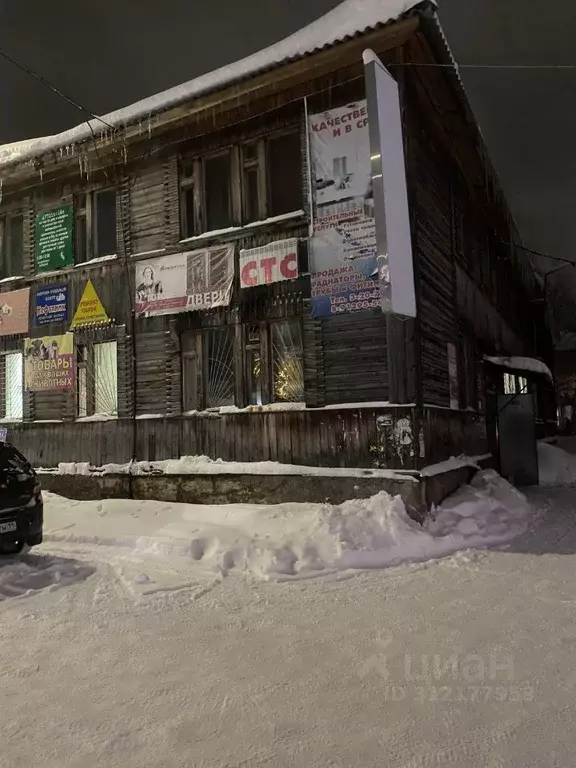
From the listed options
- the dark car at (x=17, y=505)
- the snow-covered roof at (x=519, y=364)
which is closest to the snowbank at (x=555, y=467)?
the snow-covered roof at (x=519, y=364)

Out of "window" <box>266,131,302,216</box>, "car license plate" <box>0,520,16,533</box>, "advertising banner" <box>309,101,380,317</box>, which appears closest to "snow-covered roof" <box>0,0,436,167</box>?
"advertising banner" <box>309,101,380,317</box>

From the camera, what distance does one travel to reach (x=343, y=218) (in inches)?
357

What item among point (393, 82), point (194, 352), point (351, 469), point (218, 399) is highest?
point (393, 82)

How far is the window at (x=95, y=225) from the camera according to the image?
1223cm

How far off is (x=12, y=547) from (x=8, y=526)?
0.87 ft

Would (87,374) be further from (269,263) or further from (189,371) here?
(269,263)

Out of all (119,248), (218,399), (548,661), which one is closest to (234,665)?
(548,661)

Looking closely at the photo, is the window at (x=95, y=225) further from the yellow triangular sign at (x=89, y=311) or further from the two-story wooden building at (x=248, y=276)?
the yellow triangular sign at (x=89, y=311)

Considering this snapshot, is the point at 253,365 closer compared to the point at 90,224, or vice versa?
the point at 253,365

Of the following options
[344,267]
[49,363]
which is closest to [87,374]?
[49,363]

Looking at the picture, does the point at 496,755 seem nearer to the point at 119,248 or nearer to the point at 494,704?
the point at 494,704

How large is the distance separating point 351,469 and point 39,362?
7.64m

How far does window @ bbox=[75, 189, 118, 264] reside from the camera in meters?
12.2

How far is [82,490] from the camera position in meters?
11.4
